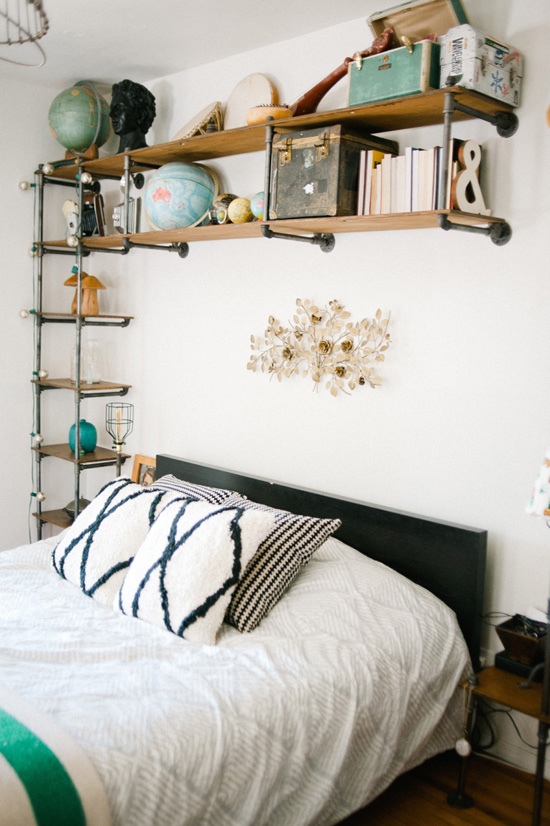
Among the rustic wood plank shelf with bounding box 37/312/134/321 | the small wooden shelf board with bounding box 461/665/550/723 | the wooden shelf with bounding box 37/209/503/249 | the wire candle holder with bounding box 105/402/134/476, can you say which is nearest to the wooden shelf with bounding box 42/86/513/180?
the wooden shelf with bounding box 37/209/503/249

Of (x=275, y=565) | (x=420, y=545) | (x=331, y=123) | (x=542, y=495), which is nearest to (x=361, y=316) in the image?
(x=331, y=123)

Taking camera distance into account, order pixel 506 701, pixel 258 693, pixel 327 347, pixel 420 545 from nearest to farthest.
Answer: pixel 258 693 < pixel 506 701 < pixel 420 545 < pixel 327 347

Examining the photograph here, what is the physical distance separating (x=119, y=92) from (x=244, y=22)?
2.23 feet

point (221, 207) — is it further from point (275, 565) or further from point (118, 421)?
point (275, 565)

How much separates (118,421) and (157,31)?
1665 millimetres

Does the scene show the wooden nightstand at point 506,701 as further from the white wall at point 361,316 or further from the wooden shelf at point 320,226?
the wooden shelf at point 320,226

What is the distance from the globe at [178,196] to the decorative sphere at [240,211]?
216mm

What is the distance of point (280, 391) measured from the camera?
2793 millimetres

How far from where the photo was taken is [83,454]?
11.1 feet

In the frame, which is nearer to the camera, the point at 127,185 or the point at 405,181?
the point at 405,181

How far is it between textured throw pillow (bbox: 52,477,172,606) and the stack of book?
1.15 metres

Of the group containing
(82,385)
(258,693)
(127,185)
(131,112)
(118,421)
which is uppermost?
(131,112)

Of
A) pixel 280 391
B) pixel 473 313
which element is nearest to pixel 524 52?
pixel 473 313

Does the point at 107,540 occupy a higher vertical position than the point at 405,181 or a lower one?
lower
